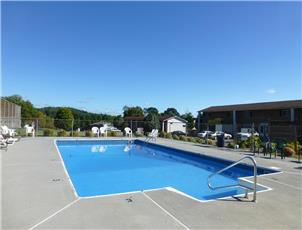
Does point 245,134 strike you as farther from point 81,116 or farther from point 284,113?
point 81,116

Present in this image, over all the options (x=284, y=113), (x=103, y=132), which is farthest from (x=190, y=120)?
(x=103, y=132)

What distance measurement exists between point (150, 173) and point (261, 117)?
74.0ft

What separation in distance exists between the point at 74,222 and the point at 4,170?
4.61 m

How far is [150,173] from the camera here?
10.2 metres

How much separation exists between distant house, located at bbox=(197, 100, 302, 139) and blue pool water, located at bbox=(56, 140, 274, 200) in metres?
8.73

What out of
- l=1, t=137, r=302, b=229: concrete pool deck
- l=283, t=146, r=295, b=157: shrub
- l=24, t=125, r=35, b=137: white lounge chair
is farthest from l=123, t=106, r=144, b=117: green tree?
l=1, t=137, r=302, b=229: concrete pool deck

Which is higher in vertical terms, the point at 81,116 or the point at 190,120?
the point at 81,116

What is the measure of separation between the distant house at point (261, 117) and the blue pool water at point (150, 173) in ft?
28.7

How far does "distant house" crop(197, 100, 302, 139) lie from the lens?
23105 mm

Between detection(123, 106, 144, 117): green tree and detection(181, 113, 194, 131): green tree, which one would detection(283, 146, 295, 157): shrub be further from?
detection(123, 106, 144, 117): green tree

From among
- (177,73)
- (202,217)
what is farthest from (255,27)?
(177,73)

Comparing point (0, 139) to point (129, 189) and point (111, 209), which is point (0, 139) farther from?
point (111, 209)

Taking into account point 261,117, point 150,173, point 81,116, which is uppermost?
point 81,116

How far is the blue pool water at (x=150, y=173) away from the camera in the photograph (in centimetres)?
775
